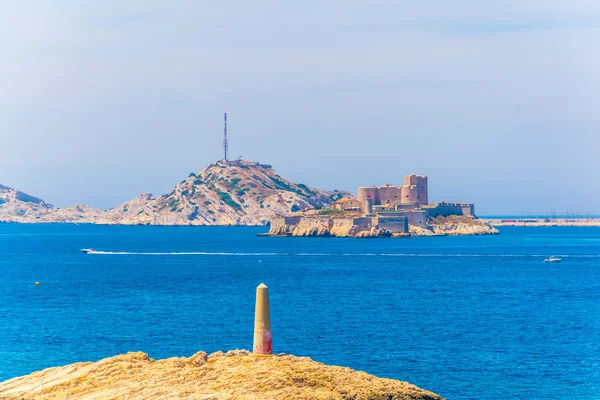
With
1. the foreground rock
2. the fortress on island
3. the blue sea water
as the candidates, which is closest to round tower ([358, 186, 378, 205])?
the fortress on island

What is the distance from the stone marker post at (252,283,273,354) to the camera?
66.2 ft

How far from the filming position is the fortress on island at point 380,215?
546ft

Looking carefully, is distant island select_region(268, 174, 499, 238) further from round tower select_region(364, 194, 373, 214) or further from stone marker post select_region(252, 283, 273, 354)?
stone marker post select_region(252, 283, 273, 354)

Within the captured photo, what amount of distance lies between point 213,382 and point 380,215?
148684 mm

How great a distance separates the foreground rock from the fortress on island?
14522 cm

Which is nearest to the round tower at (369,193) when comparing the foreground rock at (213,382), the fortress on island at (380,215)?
the fortress on island at (380,215)

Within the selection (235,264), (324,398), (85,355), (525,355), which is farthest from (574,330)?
(235,264)

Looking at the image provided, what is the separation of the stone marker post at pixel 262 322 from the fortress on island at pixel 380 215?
14554cm

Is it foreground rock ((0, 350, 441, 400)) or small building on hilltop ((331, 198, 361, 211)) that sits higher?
small building on hilltop ((331, 198, 361, 211))

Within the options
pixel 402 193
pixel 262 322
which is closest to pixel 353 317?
pixel 262 322

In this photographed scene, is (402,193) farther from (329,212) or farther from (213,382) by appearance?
(213,382)

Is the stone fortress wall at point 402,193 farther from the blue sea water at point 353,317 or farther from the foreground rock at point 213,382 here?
the foreground rock at point 213,382

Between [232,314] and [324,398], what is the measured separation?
31.9m

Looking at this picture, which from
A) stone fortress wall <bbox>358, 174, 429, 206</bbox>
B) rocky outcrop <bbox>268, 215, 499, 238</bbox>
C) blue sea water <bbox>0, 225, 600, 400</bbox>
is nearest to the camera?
blue sea water <bbox>0, 225, 600, 400</bbox>
